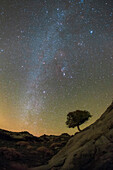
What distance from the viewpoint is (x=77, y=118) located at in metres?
37.6

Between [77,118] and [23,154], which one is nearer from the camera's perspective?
[23,154]

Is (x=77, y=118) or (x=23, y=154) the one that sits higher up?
(x=77, y=118)

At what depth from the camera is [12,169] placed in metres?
8.71

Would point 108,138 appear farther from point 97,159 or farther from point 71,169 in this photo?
point 71,169

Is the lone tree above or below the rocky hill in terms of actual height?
above

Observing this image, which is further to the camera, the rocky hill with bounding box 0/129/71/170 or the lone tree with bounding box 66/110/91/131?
the lone tree with bounding box 66/110/91/131

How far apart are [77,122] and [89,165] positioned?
3180 cm

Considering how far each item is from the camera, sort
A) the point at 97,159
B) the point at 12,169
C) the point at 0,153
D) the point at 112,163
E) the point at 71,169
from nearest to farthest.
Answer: the point at 112,163, the point at 97,159, the point at 71,169, the point at 12,169, the point at 0,153

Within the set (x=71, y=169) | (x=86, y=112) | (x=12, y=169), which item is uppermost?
(x=86, y=112)

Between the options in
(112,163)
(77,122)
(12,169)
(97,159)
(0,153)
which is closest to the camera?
(112,163)

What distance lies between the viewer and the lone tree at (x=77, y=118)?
37594mm

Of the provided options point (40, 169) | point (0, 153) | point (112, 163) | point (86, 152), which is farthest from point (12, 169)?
point (112, 163)

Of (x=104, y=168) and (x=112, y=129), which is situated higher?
(x=112, y=129)

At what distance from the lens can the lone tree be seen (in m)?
37.6
